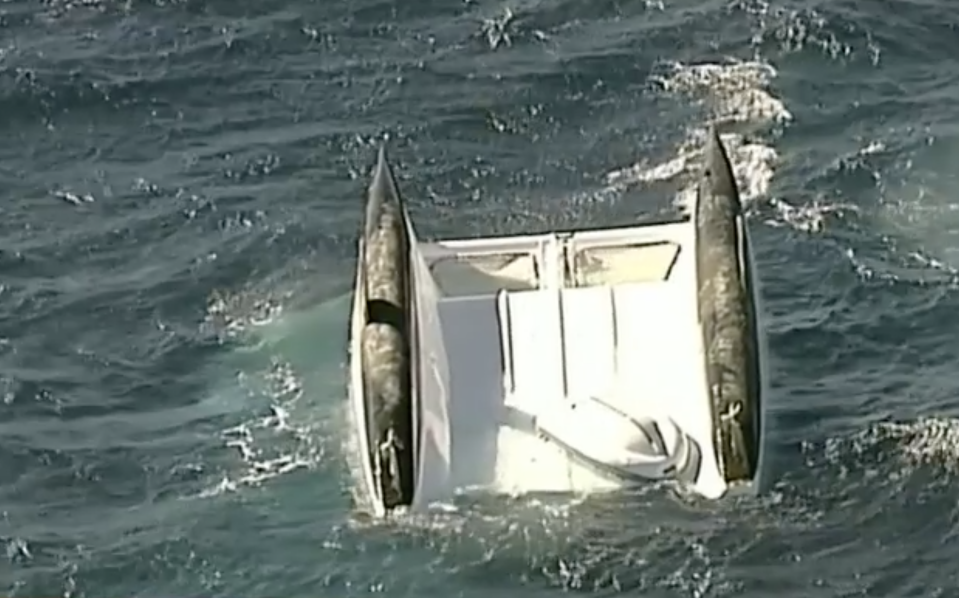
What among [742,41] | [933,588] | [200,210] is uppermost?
[742,41]

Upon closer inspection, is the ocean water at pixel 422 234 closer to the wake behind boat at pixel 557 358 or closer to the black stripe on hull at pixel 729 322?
the wake behind boat at pixel 557 358

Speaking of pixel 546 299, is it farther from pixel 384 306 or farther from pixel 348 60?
pixel 348 60

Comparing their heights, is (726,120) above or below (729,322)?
above

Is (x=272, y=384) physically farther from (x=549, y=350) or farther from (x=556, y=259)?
(x=556, y=259)

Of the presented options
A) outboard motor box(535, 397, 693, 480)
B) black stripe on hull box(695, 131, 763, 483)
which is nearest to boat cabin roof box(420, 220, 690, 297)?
black stripe on hull box(695, 131, 763, 483)

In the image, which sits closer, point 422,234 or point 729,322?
point 729,322

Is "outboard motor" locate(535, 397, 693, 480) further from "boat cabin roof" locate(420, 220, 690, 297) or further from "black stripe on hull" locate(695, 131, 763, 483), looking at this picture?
"boat cabin roof" locate(420, 220, 690, 297)

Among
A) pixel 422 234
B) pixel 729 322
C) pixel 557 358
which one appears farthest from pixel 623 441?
pixel 422 234

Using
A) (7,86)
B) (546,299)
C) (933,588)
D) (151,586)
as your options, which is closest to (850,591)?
(933,588)
